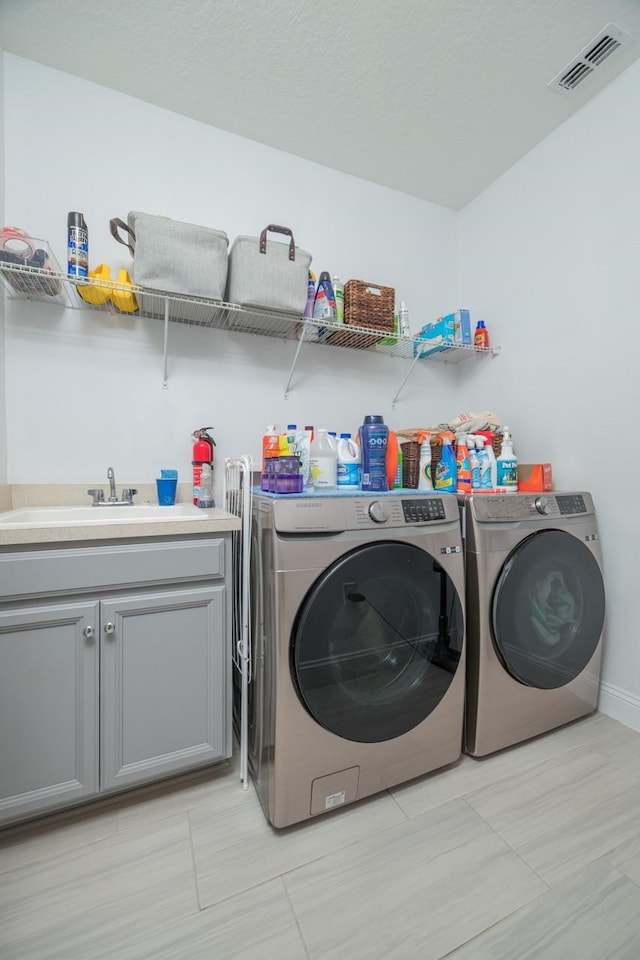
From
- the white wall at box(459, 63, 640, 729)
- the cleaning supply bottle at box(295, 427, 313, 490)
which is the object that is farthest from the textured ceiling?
the cleaning supply bottle at box(295, 427, 313, 490)

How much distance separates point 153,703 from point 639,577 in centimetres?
187

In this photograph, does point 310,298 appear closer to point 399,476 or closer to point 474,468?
point 399,476

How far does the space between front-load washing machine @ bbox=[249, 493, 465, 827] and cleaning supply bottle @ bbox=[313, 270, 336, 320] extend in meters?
0.97

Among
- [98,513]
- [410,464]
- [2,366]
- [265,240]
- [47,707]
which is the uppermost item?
[265,240]

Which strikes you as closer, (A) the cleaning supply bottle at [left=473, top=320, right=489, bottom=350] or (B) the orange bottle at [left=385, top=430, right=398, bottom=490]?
(B) the orange bottle at [left=385, top=430, right=398, bottom=490]

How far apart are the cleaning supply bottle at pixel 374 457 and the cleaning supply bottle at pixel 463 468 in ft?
1.10

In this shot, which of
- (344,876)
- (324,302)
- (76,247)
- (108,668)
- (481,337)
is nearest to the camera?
(344,876)

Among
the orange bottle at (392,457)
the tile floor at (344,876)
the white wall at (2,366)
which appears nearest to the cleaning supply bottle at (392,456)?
the orange bottle at (392,457)

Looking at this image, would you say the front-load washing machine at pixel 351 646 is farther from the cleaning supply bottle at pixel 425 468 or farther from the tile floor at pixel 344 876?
the cleaning supply bottle at pixel 425 468

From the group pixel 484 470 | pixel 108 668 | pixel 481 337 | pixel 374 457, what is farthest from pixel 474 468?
pixel 108 668

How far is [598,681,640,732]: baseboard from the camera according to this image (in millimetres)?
1603

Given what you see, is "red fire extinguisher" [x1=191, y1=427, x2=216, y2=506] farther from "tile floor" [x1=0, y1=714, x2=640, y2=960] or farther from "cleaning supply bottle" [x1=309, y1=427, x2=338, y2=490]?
"tile floor" [x1=0, y1=714, x2=640, y2=960]

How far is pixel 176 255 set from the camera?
1.49 metres

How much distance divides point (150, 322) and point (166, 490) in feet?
2.48
